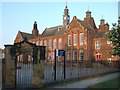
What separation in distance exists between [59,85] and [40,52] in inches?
117

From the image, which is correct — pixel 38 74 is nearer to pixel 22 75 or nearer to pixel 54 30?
pixel 22 75

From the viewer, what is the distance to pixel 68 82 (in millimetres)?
17906

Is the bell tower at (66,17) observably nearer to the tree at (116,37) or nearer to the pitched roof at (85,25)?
the pitched roof at (85,25)

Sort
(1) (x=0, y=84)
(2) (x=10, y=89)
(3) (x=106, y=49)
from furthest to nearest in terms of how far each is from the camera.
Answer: (3) (x=106, y=49), (1) (x=0, y=84), (2) (x=10, y=89)

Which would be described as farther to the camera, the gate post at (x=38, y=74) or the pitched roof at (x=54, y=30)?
the pitched roof at (x=54, y=30)

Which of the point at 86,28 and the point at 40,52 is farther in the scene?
the point at 86,28

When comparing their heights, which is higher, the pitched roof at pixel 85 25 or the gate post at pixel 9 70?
the pitched roof at pixel 85 25

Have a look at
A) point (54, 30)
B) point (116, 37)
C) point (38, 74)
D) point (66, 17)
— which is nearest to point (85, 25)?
point (54, 30)

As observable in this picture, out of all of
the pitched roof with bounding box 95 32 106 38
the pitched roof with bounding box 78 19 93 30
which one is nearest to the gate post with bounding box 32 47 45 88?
the pitched roof with bounding box 95 32 106 38

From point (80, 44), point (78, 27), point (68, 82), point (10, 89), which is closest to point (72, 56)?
point (80, 44)

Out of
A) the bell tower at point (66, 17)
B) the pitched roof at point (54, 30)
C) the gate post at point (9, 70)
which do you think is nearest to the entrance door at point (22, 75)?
the gate post at point (9, 70)

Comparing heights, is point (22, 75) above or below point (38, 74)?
below

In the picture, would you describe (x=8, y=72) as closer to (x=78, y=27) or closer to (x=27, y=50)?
(x=27, y=50)

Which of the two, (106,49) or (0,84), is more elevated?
(106,49)
